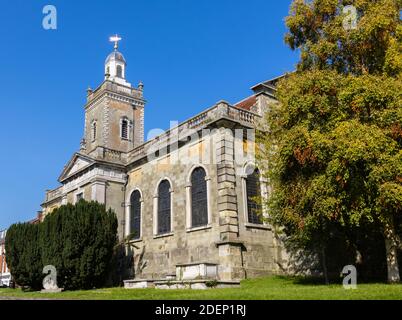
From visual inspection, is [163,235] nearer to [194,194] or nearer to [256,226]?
[194,194]

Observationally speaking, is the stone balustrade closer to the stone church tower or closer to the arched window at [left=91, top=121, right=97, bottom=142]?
the stone church tower

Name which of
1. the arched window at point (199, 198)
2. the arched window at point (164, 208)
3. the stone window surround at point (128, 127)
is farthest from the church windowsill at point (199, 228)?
the stone window surround at point (128, 127)

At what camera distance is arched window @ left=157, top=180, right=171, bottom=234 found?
83.4ft

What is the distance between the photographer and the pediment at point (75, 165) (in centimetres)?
2970

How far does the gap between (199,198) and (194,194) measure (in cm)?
54

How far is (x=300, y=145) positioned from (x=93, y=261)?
1299 cm

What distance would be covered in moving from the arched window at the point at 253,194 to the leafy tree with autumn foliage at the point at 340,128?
3.76 meters

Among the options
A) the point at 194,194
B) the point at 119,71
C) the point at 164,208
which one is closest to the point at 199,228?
the point at 194,194

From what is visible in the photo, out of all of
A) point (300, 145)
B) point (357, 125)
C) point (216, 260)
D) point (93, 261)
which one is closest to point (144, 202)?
point (93, 261)

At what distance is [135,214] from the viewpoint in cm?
2830

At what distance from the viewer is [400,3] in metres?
17.9
